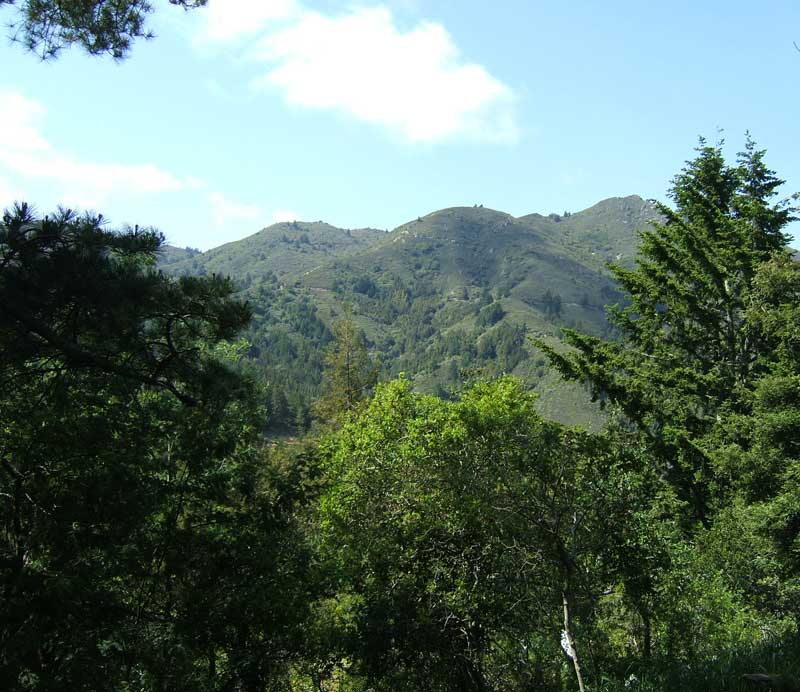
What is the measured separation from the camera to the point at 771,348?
1883 cm

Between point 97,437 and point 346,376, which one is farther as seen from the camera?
point 346,376

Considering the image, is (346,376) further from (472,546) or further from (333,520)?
(472,546)

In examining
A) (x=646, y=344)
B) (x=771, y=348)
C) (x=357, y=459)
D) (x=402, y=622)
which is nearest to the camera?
(x=402, y=622)

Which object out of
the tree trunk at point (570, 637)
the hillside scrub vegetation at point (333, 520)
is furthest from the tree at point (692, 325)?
the tree trunk at point (570, 637)

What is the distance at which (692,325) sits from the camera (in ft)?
68.6

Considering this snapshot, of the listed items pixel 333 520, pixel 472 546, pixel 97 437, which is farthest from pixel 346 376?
pixel 97 437

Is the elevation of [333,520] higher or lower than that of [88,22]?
lower

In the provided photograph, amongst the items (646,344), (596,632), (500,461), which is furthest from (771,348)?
(500,461)

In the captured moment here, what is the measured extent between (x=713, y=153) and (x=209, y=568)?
72.9 ft

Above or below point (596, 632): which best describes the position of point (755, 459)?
above

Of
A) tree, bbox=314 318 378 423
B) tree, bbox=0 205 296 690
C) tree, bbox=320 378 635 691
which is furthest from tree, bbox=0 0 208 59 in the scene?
tree, bbox=314 318 378 423

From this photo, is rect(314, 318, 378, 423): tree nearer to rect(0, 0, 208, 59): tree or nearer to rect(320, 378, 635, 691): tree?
rect(320, 378, 635, 691): tree

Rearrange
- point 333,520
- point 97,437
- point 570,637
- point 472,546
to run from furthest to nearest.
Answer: point 333,520
point 472,546
point 570,637
point 97,437

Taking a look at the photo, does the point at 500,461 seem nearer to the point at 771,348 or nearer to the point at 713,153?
the point at 771,348
